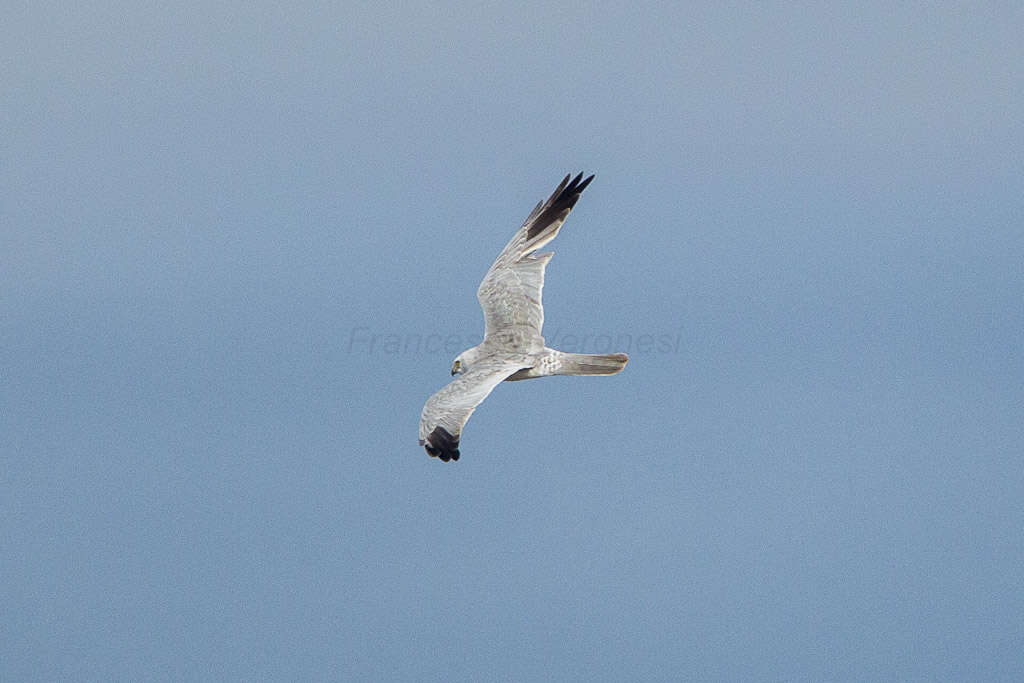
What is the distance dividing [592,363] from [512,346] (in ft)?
5.95

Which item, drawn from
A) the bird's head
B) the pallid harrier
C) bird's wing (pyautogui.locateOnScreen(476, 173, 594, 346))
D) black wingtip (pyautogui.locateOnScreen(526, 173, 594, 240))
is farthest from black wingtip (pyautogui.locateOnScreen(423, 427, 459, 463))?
black wingtip (pyautogui.locateOnScreen(526, 173, 594, 240))

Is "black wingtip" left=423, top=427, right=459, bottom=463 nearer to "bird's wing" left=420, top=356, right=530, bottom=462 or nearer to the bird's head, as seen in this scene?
"bird's wing" left=420, top=356, right=530, bottom=462

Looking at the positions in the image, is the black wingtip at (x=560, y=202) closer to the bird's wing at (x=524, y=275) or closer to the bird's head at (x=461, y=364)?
the bird's wing at (x=524, y=275)

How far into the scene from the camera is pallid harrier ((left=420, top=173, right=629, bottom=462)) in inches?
754

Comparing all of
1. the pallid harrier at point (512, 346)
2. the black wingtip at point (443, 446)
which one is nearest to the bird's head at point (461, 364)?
the pallid harrier at point (512, 346)

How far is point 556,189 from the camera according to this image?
25.6m

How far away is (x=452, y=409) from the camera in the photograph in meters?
19.3

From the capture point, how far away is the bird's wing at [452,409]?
18.7m

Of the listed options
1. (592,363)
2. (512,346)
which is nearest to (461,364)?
(512,346)

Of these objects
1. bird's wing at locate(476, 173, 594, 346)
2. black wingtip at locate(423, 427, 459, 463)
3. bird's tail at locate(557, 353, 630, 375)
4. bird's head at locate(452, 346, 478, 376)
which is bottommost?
black wingtip at locate(423, 427, 459, 463)

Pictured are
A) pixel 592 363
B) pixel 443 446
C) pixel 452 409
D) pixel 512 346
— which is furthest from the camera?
pixel 512 346

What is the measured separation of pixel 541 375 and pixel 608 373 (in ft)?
4.18

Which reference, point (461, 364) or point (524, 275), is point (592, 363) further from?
point (524, 275)

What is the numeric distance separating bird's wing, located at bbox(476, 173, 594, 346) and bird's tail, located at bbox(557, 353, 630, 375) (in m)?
1.10
